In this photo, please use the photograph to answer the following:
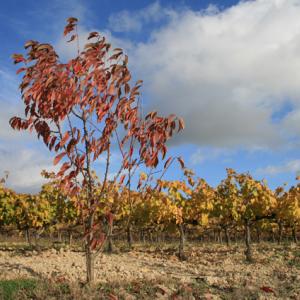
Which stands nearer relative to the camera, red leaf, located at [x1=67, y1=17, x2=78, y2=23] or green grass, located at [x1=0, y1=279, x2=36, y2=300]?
red leaf, located at [x1=67, y1=17, x2=78, y2=23]

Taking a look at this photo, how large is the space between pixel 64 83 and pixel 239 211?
584 inches

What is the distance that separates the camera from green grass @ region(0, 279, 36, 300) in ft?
22.4

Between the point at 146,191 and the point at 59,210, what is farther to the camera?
the point at 59,210

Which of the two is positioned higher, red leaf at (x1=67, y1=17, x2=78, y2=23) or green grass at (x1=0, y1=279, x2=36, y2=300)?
red leaf at (x1=67, y1=17, x2=78, y2=23)

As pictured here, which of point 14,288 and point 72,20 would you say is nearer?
point 72,20

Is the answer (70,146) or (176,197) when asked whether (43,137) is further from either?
(176,197)

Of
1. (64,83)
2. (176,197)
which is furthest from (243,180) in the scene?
(64,83)

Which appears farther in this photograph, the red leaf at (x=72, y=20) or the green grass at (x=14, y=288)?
the green grass at (x=14, y=288)

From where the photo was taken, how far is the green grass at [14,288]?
22.4 ft

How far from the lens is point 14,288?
7.19 m

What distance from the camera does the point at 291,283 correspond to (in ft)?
30.5

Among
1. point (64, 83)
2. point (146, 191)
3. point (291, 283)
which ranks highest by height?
point (64, 83)

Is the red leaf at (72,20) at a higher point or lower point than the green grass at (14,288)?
higher

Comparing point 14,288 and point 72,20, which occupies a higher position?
point 72,20
